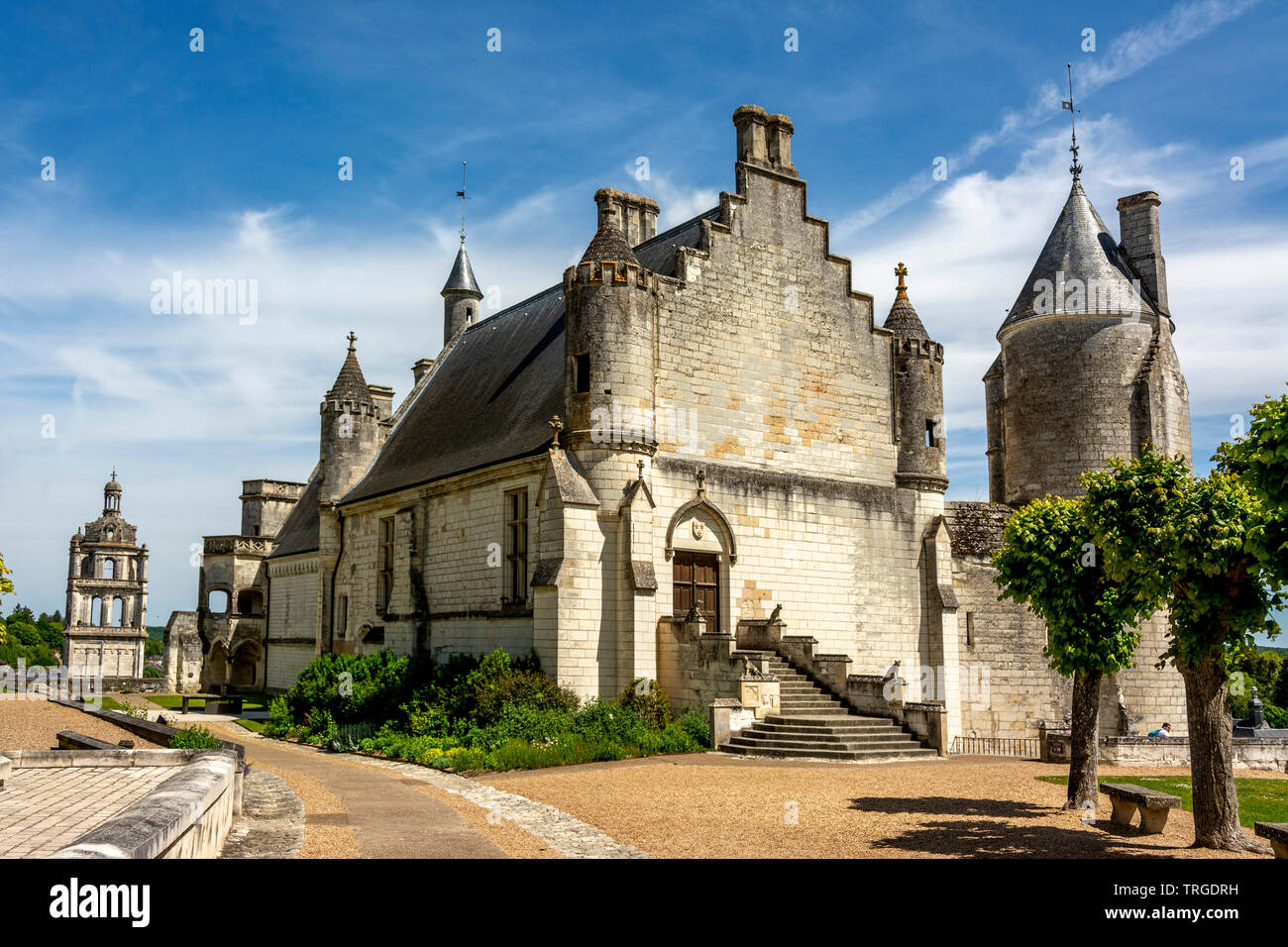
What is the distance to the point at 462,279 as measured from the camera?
4112 cm

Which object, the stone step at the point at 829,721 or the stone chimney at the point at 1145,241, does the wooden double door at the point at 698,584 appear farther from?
the stone chimney at the point at 1145,241

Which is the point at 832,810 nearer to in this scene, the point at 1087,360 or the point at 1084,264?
the point at 1087,360

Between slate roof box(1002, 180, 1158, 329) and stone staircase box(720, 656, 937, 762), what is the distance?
1599cm

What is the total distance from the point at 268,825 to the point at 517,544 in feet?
41.4

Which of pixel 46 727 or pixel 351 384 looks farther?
pixel 351 384

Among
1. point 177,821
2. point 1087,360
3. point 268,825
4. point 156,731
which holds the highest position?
point 1087,360

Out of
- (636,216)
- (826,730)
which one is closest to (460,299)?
(636,216)

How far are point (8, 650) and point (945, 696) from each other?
316 ft

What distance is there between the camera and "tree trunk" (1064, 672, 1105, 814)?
13352 millimetres

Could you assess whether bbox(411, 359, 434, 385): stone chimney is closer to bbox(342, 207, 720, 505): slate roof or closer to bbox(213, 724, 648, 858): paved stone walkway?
bbox(342, 207, 720, 505): slate roof

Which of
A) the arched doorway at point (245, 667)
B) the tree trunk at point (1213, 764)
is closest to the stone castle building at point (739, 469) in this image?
the tree trunk at point (1213, 764)

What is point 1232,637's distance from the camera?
432 inches

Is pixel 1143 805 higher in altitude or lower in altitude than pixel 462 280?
lower
